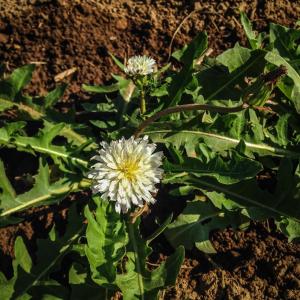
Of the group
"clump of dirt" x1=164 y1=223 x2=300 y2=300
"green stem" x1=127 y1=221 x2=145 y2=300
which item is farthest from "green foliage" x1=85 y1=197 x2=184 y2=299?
"clump of dirt" x1=164 y1=223 x2=300 y2=300

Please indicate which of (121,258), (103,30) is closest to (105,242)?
(121,258)

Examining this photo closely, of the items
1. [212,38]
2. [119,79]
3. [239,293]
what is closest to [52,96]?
[119,79]

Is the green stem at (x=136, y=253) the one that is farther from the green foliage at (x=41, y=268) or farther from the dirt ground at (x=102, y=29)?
the dirt ground at (x=102, y=29)

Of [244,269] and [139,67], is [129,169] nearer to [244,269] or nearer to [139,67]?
[139,67]

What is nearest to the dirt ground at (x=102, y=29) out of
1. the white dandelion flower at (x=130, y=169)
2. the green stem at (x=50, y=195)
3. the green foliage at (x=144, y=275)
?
the green stem at (x=50, y=195)

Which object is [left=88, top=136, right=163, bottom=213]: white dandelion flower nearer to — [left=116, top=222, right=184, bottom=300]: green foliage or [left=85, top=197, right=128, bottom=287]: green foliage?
[left=85, top=197, right=128, bottom=287]: green foliage
